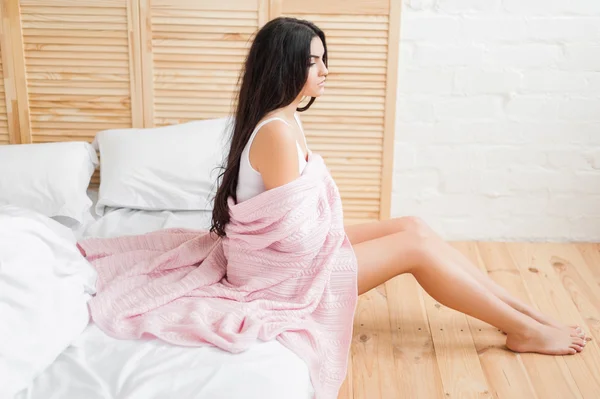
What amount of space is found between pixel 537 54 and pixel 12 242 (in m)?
1.88

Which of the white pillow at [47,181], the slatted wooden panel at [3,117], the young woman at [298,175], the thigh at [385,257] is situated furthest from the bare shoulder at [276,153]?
the slatted wooden panel at [3,117]

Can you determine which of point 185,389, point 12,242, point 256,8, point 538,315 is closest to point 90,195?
point 256,8

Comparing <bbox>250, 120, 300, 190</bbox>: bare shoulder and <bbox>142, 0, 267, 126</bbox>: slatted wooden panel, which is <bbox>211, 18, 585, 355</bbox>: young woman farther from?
<bbox>142, 0, 267, 126</bbox>: slatted wooden panel

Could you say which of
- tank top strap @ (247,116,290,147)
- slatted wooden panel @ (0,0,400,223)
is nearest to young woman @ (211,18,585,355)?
tank top strap @ (247,116,290,147)

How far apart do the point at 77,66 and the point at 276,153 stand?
1.17 metres

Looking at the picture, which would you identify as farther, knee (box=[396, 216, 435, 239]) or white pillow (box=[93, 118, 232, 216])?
white pillow (box=[93, 118, 232, 216])

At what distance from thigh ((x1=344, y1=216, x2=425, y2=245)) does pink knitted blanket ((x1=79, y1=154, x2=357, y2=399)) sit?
238 mm

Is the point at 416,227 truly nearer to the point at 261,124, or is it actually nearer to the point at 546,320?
the point at 546,320

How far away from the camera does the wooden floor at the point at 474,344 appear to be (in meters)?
2.09

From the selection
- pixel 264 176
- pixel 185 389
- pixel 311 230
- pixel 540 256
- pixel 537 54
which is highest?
pixel 537 54

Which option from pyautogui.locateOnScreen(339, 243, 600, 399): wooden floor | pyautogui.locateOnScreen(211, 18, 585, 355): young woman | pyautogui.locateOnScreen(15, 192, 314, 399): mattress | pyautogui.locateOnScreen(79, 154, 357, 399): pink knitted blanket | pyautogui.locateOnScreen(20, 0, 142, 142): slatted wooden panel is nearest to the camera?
pyautogui.locateOnScreen(15, 192, 314, 399): mattress

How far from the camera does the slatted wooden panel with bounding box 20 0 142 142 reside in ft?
9.04

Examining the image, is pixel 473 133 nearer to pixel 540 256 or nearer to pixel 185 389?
pixel 540 256

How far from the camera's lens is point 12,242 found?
1742 millimetres
